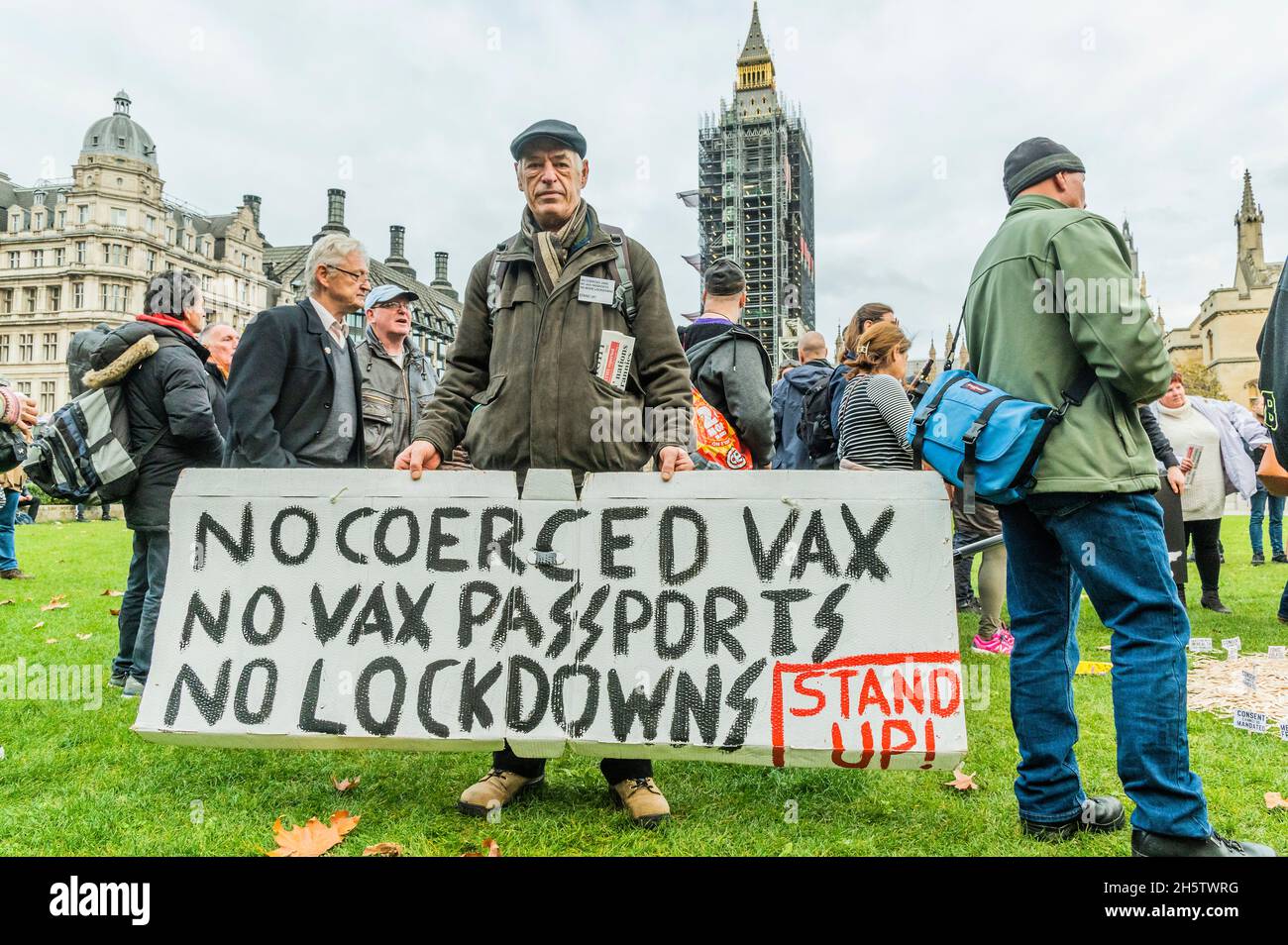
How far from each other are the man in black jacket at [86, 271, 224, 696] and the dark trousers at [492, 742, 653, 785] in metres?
2.69

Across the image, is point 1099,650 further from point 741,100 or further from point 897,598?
point 741,100

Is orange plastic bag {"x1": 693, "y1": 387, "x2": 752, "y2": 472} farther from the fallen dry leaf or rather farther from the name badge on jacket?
the fallen dry leaf

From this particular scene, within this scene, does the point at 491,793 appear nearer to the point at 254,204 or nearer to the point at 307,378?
the point at 307,378

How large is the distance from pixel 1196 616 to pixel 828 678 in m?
6.02

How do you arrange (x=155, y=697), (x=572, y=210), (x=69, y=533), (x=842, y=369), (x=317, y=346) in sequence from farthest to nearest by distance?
(x=69, y=533), (x=842, y=369), (x=317, y=346), (x=572, y=210), (x=155, y=697)

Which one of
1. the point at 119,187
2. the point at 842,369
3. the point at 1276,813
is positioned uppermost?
the point at 119,187

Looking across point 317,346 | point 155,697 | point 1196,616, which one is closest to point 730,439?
point 317,346

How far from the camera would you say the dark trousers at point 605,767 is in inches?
122

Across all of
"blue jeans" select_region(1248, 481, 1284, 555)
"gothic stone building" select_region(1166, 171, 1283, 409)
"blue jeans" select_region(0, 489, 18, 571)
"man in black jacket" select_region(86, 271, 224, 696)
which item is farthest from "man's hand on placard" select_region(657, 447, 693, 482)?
"gothic stone building" select_region(1166, 171, 1283, 409)

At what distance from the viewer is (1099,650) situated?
588cm

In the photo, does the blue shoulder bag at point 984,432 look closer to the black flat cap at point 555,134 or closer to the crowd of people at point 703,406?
the crowd of people at point 703,406

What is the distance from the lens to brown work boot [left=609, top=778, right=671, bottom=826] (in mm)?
2938

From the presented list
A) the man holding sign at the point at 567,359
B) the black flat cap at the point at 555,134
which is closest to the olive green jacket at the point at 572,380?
the man holding sign at the point at 567,359
